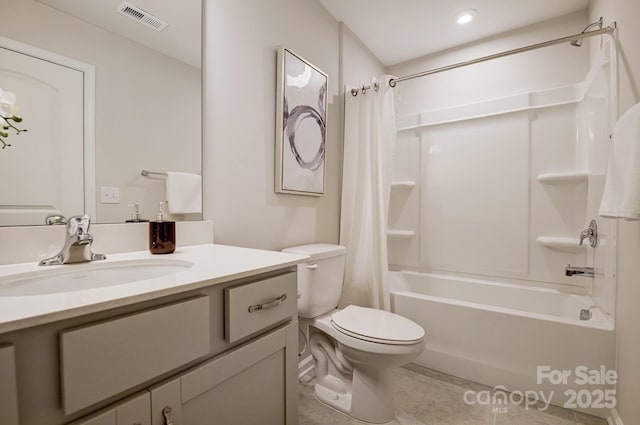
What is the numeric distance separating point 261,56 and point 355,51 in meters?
1.13

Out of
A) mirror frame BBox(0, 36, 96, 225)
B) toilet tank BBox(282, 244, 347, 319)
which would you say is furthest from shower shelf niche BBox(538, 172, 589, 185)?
mirror frame BBox(0, 36, 96, 225)

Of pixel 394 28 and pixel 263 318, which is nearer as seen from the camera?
pixel 263 318

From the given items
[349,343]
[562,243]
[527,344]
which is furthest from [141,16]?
[562,243]

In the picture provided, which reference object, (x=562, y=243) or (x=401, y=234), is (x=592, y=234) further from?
(x=401, y=234)

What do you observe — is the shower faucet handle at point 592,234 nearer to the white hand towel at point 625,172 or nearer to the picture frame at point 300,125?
the white hand towel at point 625,172

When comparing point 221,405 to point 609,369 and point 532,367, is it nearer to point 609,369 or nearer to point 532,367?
point 532,367

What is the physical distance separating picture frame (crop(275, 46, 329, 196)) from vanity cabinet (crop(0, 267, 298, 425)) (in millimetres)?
865

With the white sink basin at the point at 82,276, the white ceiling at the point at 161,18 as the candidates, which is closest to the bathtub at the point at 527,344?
the white sink basin at the point at 82,276

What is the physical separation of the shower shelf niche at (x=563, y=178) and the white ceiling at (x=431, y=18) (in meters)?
1.07

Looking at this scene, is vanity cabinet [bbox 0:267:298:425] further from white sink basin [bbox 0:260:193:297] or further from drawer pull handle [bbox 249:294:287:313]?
white sink basin [bbox 0:260:193:297]

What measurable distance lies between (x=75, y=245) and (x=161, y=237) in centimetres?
24

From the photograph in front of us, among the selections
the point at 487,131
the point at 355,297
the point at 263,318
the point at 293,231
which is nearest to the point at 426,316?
the point at 355,297

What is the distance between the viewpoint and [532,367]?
5.23ft

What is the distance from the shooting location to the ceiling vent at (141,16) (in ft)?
3.47
